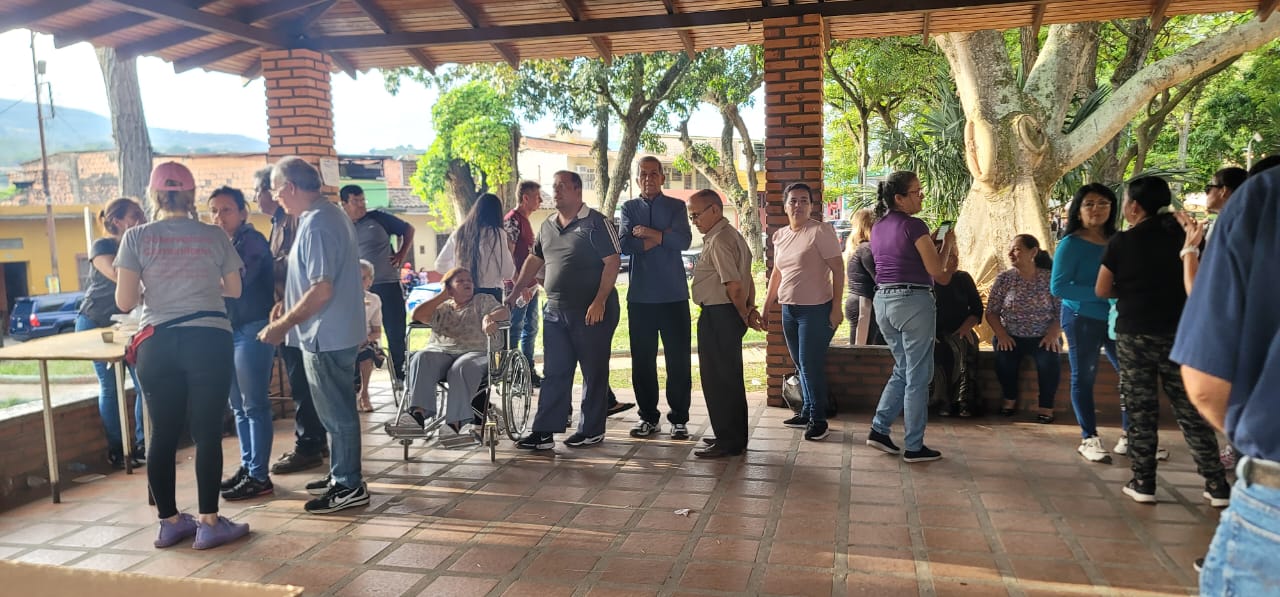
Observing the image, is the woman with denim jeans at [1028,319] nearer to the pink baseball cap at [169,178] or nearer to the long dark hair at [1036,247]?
the long dark hair at [1036,247]

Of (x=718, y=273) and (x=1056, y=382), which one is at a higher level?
(x=718, y=273)

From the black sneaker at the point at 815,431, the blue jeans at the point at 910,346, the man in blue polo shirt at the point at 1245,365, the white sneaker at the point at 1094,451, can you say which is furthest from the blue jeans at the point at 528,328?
the man in blue polo shirt at the point at 1245,365

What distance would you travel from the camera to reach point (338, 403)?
4.04 m

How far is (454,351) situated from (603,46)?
282 cm

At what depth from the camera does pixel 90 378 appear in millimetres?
12742

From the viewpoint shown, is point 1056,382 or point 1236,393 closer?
point 1236,393

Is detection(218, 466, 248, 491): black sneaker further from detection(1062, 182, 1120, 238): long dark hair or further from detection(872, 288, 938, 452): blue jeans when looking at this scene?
detection(1062, 182, 1120, 238): long dark hair

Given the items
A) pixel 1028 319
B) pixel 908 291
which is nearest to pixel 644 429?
pixel 908 291

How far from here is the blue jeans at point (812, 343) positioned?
17.4ft

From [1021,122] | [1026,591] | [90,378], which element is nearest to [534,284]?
[1026,591]

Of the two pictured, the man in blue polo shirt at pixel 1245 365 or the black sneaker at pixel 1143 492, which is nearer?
the man in blue polo shirt at pixel 1245 365

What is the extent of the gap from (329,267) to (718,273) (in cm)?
214

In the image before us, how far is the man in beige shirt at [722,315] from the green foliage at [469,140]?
1620 cm

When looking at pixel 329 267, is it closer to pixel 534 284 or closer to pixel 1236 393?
pixel 534 284
